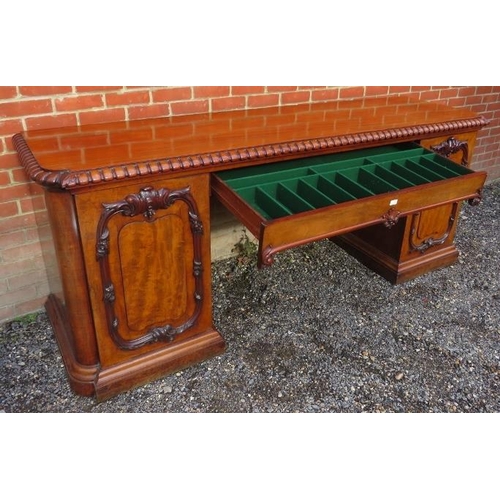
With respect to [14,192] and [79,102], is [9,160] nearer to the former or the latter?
[14,192]

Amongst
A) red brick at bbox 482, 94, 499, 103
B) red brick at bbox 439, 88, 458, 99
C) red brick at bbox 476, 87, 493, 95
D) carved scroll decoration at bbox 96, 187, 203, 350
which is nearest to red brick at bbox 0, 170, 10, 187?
carved scroll decoration at bbox 96, 187, 203, 350

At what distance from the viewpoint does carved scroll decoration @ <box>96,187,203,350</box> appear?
5.64 ft

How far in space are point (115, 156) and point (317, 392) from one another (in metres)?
1.23

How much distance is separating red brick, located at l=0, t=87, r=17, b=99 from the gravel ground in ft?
3.43

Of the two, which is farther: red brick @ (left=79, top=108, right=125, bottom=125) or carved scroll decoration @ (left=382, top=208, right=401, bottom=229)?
red brick @ (left=79, top=108, right=125, bottom=125)

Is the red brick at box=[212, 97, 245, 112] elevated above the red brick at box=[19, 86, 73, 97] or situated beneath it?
situated beneath

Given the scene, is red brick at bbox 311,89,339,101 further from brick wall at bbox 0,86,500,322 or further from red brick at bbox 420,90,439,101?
red brick at bbox 420,90,439,101

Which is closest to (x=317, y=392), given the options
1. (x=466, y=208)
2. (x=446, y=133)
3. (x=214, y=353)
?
(x=214, y=353)

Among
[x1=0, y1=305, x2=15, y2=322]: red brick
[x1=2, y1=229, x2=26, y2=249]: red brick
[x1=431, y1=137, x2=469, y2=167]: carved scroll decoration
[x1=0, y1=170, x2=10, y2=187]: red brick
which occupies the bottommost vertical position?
[x1=0, y1=305, x2=15, y2=322]: red brick

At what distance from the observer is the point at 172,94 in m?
2.33

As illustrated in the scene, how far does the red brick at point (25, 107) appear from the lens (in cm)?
196

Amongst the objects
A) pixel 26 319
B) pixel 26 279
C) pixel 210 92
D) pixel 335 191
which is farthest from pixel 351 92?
pixel 26 319

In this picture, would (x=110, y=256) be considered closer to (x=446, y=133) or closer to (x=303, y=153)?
(x=303, y=153)

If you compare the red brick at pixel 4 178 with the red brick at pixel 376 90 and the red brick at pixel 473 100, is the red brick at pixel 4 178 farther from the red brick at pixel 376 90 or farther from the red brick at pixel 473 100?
the red brick at pixel 473 100
